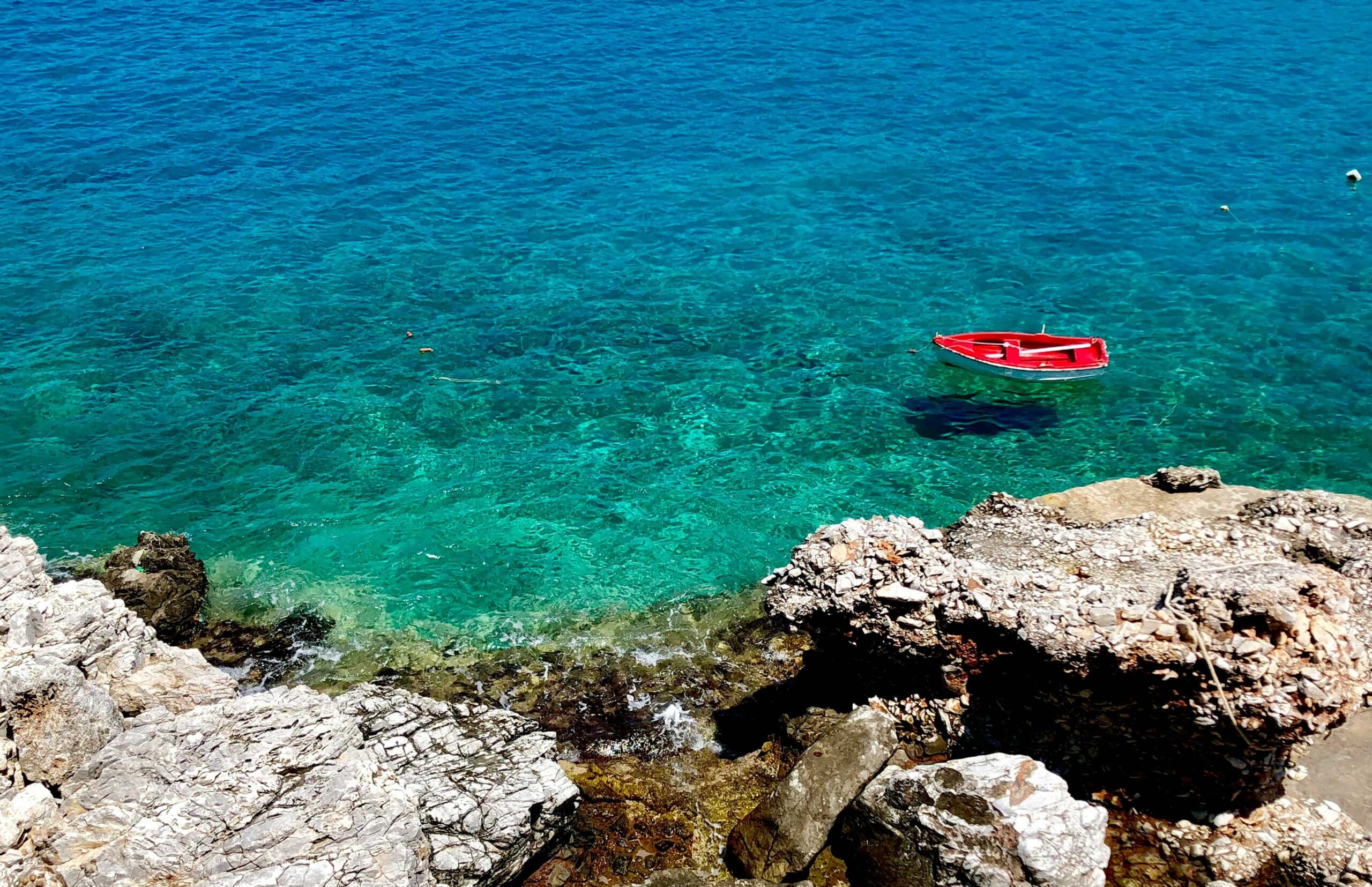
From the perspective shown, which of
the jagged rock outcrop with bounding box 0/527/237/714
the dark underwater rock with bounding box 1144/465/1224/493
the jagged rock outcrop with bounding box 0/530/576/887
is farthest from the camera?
the dark underwater rock with bounding box 1144/465/1224/493

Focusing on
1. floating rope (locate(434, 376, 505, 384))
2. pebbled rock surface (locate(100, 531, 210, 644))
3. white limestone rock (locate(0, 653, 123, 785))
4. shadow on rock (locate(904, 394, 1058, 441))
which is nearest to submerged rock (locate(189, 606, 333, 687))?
pebbled rock surface (locate(100, 531, 210, 644))

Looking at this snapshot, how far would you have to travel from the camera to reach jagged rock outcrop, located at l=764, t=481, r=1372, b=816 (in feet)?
39.9

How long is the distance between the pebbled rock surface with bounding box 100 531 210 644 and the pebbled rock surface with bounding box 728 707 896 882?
11.3 m

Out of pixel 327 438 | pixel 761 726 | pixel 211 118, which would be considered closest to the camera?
pixel 761 726

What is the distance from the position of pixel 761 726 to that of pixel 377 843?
21.0 ft

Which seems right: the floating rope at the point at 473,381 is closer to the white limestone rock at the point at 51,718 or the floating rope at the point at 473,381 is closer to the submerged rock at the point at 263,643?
the submerged rock at the point at 263,643

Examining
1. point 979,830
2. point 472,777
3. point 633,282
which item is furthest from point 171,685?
point 633,282

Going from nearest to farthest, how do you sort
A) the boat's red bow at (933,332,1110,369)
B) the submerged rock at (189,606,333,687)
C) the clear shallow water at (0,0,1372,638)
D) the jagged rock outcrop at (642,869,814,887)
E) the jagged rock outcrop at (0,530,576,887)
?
the jagged rock outcrop at (0,530,576,887) → the jagged rock outcrop at (642,869,814,887) → the submerged rock at (189,606,333,687) → the clear shallow water at (0,0,1372,638) → the boat's red bow at (933,332,1110,369)

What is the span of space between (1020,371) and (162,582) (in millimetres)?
Answer: 20024

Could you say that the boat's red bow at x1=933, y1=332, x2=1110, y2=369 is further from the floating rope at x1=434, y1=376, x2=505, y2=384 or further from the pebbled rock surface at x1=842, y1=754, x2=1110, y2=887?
the pebbled rock surface at x1=842, y1=754, x2=1110, y2=887

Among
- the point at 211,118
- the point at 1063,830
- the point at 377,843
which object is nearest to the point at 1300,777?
the point at 1063,830

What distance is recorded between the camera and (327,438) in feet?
83.1

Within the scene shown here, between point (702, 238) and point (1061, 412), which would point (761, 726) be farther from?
point (702, 238)

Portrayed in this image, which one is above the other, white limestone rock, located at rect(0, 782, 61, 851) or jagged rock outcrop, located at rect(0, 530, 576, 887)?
white limestone rock, located at rect(0, 782, 61, 851)
